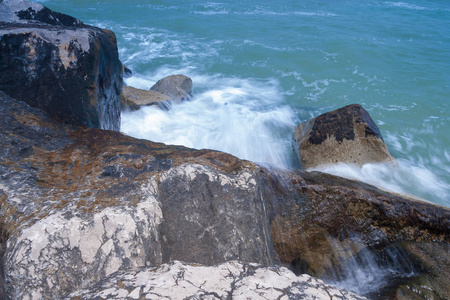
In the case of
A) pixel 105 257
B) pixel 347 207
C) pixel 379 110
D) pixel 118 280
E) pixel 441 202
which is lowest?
pixel 441 202

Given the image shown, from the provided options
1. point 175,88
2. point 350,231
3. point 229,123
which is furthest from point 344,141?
point 175,88

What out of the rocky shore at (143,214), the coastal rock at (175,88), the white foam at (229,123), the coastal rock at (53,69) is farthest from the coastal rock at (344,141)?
the coastal rock at (175,88)

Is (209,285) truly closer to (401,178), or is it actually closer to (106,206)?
(106,206)

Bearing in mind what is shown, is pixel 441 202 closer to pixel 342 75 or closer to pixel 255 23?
pixel 342 75

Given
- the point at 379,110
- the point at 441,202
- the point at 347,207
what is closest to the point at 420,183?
the point at 441,202

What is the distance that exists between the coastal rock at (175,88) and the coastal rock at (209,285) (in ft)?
21.5

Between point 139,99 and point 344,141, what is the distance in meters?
4.05

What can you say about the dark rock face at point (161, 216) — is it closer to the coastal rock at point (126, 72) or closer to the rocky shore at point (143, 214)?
the rocky shore at point (143, 214)

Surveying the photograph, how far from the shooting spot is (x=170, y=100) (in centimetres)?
780

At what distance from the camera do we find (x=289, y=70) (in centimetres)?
1060

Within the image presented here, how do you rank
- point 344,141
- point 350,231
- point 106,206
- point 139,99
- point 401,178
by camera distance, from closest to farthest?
point 106,206 < point 350,231 < point 344,141 < point 401,178 < point 139,99

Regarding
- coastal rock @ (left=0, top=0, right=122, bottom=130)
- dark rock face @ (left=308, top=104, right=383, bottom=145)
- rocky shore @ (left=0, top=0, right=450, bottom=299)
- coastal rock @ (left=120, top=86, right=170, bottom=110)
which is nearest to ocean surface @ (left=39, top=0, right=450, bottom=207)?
coastal rock @ (left=120, top=86, right=170, bottom=110)

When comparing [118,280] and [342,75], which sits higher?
[118,280]

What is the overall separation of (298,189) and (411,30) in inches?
520
